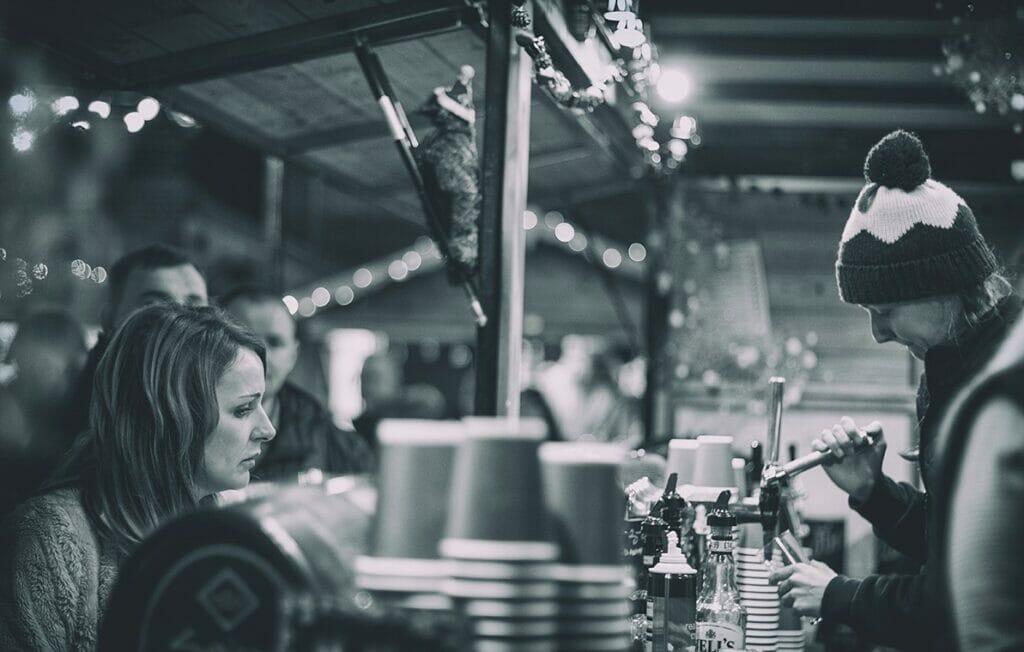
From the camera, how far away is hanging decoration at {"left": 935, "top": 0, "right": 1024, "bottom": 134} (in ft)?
12.3

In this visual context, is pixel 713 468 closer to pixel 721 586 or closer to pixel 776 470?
pixel 776 470

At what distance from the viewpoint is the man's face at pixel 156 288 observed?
3.70 metres

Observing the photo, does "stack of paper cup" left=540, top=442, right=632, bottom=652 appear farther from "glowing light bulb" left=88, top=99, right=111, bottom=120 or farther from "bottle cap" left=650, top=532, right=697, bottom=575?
"glowing light bulb" left=88, top=99, right=111, bottom=120

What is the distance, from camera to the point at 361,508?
1.57 m

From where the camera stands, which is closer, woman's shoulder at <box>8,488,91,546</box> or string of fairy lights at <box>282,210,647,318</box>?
woman's shoulder at <box>8,488,91,546</box>

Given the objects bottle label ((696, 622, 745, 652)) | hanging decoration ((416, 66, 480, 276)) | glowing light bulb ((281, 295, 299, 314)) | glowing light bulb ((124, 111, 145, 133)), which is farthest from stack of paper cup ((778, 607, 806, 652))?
glowing light bulb ((281, 295, 299, 314))

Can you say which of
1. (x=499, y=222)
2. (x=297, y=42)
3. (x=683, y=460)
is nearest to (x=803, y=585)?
(x=683, y=460)

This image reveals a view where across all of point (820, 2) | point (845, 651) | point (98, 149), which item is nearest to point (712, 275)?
point (820, 2)

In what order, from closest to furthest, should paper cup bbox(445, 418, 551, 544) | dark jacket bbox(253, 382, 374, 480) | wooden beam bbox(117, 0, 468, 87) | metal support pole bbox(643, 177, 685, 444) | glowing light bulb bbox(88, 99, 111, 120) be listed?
paper cup bbox(445, 418, 551, 544) < wooden beam bbox(117, 0, 468, 87) < glowing light bulb bbox(88, 99, 111, 120) < dark jacket bbox(253, 382, 374, 480) < metal support pole bbox(643, 177, 685, 444)

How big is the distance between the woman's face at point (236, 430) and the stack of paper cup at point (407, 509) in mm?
1088

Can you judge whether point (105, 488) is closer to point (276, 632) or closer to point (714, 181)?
point (276, 632)

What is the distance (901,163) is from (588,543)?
126 centimetres

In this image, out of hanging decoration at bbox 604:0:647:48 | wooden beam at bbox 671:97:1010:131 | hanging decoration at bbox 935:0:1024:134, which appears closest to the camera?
hanging decoration at bbox 604:0:647:48

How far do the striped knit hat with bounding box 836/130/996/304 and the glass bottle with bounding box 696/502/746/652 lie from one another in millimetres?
604
